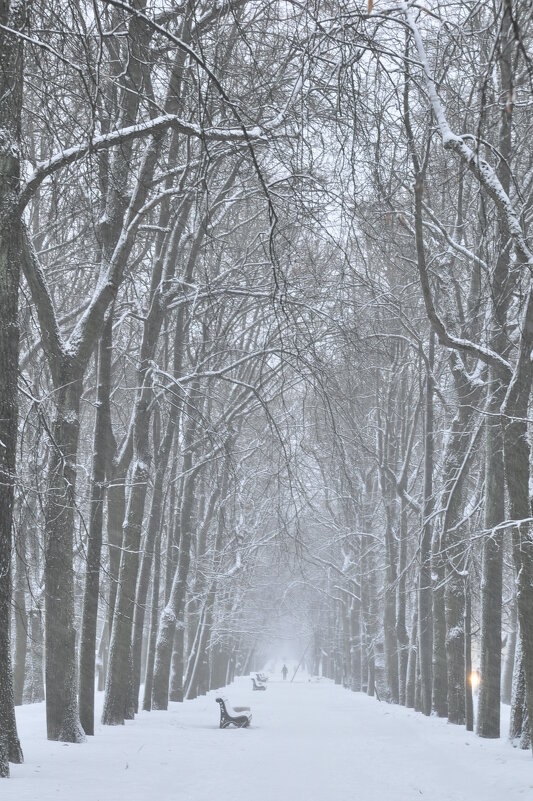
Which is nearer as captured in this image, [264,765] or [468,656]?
[264,765]

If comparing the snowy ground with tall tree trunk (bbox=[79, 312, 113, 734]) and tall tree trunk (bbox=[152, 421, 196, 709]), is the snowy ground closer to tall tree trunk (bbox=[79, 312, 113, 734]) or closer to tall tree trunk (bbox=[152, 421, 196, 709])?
tall tree trunk (bbox=[79, 312, 113, 734])

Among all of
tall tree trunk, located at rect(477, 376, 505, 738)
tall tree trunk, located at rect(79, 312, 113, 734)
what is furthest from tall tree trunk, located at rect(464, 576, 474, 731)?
tall tree trunk, located at rect(79, 312, 113, 734)

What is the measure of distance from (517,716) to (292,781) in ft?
14.2

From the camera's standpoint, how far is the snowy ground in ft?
25.4

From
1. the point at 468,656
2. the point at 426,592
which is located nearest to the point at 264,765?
the point at 468,656

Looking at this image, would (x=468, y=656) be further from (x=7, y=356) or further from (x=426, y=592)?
(x=7, y=356)

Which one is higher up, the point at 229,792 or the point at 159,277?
the point at 159,277

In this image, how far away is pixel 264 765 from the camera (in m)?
10.5

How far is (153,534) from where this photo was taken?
1703cm

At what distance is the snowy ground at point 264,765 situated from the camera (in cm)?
775

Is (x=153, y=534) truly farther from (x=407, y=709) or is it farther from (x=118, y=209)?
(x=407, y=709)

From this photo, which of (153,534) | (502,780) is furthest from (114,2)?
(153,534)

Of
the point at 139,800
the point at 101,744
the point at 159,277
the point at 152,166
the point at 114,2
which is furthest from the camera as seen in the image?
the point at 159,277

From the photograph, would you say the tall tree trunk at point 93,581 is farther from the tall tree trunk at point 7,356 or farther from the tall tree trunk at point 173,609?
the tall tree trunk at point 173,609
